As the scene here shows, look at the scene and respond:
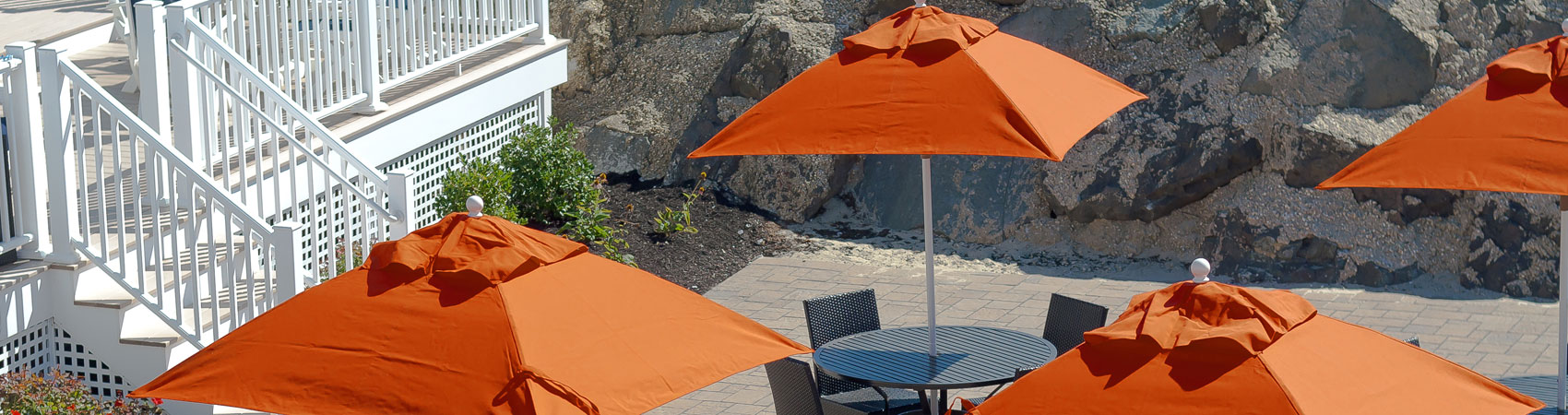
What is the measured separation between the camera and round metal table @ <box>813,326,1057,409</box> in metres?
6.76

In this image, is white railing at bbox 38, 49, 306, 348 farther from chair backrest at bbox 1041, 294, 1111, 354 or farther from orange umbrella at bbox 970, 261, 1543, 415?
orange umbrella at bbox 970, 261, 1543, 415

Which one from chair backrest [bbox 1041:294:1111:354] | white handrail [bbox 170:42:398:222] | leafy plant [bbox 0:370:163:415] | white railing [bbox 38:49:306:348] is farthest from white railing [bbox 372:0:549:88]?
chair backrest [bbox 1041:294:1111:354]

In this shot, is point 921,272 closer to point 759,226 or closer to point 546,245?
point 759,226

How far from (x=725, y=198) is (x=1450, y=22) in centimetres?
569

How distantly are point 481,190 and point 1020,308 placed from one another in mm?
3709

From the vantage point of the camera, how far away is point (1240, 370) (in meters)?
4.20

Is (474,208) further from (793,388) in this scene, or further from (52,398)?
(52,398)

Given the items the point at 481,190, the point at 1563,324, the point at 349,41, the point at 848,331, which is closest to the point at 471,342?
the point at 848,331

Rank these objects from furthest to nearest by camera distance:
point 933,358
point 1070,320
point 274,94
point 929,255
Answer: point 274,94 → point 1070,320 → point 929,255 → point 933,358

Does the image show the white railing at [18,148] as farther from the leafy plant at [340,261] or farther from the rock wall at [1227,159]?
the rock wall at [1227,159]

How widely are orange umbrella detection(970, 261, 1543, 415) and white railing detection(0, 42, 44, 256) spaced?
4994 millimetres

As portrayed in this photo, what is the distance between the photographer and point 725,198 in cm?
1257

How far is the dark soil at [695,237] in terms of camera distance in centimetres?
1126

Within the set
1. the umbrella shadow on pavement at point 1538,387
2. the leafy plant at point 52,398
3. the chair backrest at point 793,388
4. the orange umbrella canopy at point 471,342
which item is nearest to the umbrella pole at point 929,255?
the chair backrest at point 793,388
